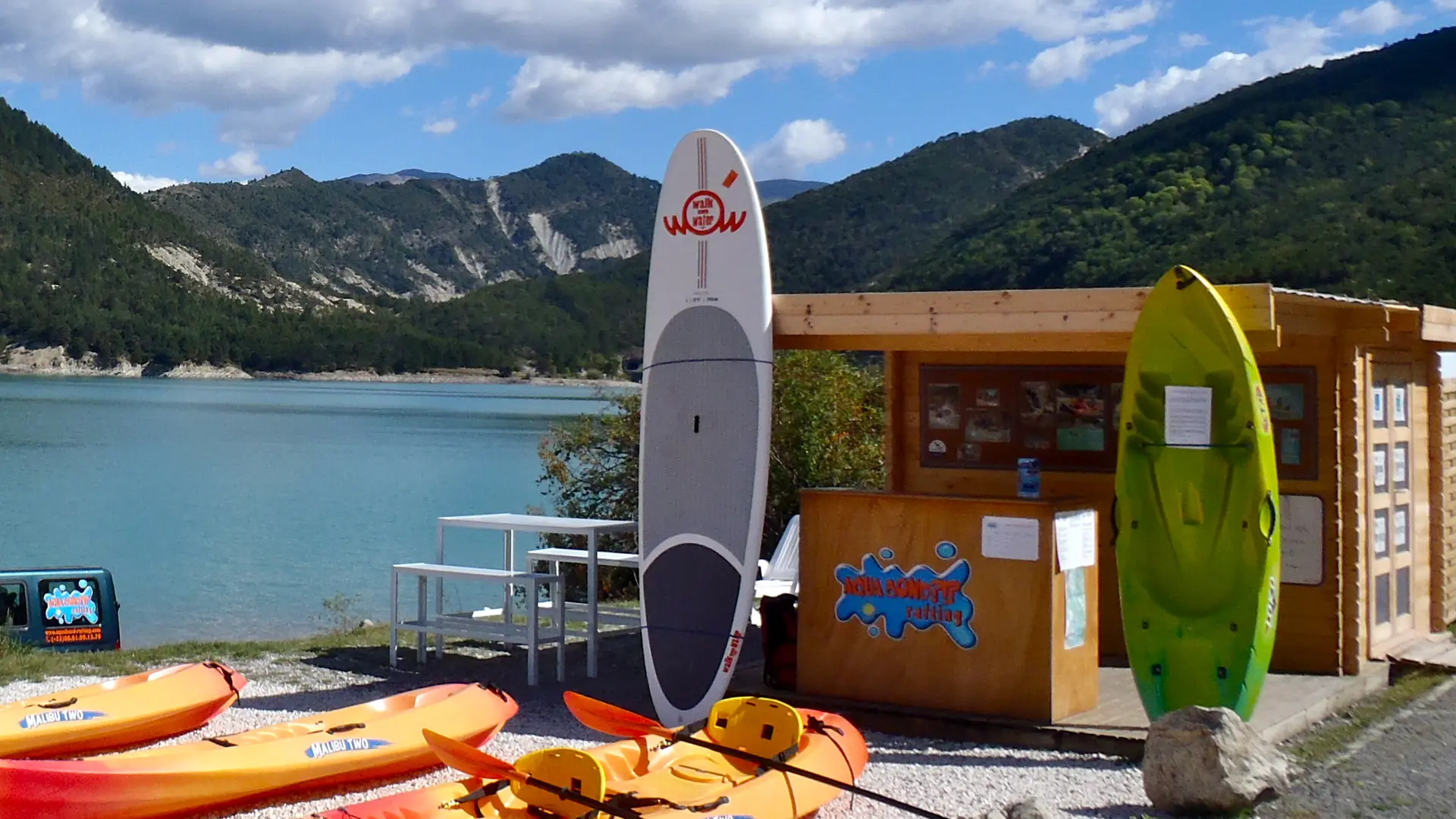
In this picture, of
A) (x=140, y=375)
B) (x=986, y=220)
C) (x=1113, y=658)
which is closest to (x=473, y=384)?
(x=140, y=375)

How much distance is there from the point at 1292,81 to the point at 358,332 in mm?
78235

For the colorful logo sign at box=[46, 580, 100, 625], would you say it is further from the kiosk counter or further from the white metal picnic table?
the kiosk counter

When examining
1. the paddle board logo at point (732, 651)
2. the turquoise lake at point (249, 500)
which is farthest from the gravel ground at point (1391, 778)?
the turquoise lake at point (249, 500)

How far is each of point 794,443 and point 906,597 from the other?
883 centimetres

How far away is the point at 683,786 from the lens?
20.8ft

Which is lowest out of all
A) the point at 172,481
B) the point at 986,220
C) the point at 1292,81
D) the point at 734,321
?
the point at 172,481

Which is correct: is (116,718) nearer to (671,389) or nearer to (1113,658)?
(671,389)

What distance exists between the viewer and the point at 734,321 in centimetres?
889

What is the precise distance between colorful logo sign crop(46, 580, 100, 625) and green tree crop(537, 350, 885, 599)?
262 inches

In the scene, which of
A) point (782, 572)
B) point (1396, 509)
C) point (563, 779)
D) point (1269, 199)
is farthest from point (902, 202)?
point (563, 779)

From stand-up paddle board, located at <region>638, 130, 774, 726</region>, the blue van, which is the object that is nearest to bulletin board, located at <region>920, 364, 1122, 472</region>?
stand-up paddle board, located at <region>638, 130, 774, 726</region>

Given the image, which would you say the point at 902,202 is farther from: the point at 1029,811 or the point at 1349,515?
the point at 1029,811

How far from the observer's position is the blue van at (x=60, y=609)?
10.8 meters

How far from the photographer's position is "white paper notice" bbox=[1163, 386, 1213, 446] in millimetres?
7617
